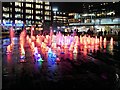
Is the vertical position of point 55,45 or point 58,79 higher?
point 55,45

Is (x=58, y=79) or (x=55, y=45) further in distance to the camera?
(x=55, y=45)

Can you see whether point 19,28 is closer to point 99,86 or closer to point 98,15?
point 98,15

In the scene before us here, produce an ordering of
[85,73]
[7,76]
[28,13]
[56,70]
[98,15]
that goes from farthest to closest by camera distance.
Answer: [28,13] → [98,15] → [56,70] → [85,73] → [7,76]

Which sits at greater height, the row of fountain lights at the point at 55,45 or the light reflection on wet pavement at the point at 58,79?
the row of fountain lights at the point at 55,45

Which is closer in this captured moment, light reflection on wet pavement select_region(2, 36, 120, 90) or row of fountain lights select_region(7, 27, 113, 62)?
light reflection on wet pavement select_region(2, 36, 120, 90)

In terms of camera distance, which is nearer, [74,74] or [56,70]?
[74,74]

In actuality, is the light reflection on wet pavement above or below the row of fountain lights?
below

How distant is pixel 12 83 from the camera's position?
1159 cm

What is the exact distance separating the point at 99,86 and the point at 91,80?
1.24 metres

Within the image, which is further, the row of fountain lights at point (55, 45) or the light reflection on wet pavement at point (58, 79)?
the row of fountain lights at point (55, 45)

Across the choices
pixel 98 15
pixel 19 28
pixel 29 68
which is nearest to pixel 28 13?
pixel 19 28

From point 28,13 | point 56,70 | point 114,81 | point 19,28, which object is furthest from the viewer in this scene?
point 28,13

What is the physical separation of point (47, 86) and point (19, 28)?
8679 cm

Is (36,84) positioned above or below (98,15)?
below
